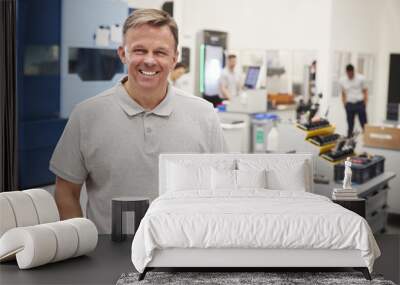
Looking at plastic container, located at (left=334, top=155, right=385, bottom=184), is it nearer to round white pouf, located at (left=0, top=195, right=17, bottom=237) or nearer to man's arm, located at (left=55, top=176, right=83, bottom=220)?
man's arm, located at (left=55, top=176, right=83, bottom=220)

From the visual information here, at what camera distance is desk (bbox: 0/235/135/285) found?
227 centimetres

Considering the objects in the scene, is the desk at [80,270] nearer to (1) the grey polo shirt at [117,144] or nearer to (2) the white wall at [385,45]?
(1) the grey polo shirt at [117,144]

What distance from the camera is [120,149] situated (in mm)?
3260

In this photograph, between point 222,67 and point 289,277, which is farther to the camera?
point 222,67

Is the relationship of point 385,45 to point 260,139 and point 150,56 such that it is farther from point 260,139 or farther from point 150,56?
point 150,56

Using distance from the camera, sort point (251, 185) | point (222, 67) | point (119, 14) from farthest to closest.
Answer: point (222, 67)
point (119, 14)
point (251, 185)

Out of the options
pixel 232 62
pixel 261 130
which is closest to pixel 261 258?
pixel 261 130

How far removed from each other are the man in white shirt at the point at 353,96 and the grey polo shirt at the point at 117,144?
859 cm

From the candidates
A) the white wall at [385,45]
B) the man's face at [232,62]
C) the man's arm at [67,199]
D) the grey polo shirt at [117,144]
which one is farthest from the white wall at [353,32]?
the man's arm at [67,199]

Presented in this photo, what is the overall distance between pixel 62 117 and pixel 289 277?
363cm

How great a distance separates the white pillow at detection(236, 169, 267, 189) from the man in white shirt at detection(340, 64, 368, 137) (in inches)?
352

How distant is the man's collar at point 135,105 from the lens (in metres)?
3.26

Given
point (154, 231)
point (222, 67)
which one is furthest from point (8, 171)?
point (222, 67)

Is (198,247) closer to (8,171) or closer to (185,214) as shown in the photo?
(185,214)
